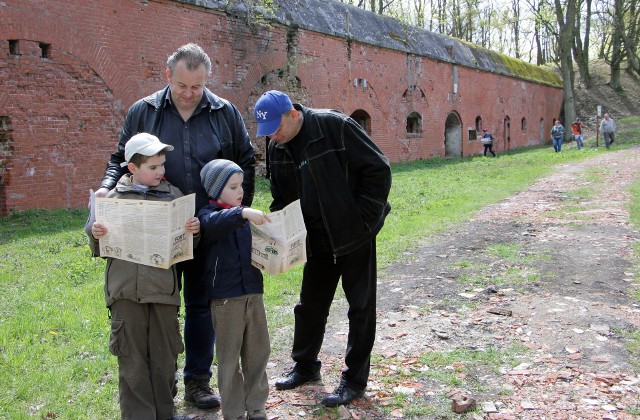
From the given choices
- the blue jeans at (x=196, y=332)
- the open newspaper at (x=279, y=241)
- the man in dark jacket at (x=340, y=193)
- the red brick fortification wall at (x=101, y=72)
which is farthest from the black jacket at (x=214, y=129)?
the red brick fortification wall at (x=101, y=72)

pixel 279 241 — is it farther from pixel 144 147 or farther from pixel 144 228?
pixel 144 147

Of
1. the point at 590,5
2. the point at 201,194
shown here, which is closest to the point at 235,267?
the point at 201,194

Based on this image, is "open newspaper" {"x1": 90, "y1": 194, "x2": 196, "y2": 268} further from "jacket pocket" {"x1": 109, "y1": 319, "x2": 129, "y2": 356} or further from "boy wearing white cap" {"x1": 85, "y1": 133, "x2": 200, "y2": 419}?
"jacket pocket" {"x1": 109, "y1": 319, "x2": 129, "y2": 356}

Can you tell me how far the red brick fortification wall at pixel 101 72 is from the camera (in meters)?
9.95

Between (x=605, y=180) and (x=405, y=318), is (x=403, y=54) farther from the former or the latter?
(x=405, y=318)

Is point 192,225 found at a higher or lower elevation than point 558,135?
lower

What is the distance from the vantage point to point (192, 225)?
9.48ft

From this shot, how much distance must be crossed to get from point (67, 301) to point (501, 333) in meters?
3.86

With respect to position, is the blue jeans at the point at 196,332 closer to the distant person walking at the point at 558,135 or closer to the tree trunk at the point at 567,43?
the distant person walking at the point at 558,135

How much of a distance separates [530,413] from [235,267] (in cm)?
190

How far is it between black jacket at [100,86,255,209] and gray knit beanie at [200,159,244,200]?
25 cm

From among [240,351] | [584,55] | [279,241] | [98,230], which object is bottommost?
[240,351]

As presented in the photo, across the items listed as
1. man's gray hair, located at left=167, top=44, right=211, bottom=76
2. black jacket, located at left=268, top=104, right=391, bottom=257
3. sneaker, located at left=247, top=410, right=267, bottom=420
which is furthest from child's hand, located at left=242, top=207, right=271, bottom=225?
sneaker, located at left=247, top=410, right=267, bottom=420

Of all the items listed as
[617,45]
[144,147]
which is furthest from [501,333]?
[617,45]
